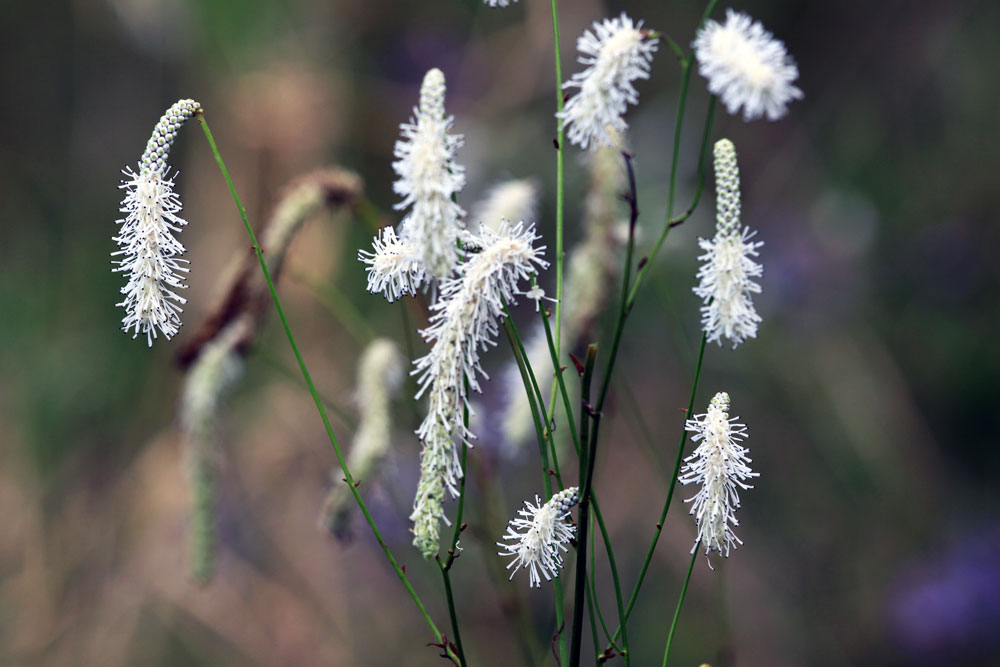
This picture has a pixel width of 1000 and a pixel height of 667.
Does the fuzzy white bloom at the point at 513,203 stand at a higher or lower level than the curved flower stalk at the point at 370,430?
higher

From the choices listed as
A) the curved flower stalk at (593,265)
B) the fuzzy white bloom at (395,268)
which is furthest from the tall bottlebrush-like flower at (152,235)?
the curved flower stalk at (593,265)

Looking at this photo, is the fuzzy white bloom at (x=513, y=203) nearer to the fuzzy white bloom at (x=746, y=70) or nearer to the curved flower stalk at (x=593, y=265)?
the curved flower stalk at (x=593, y=265)

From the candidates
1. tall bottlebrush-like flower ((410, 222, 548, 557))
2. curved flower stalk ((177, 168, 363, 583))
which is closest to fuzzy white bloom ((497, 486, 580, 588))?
tall bottlebrush-like flower ((410, 222, 548, 557))

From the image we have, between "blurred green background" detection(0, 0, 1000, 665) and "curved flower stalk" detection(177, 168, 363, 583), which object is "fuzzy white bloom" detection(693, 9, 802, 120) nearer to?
"curved flower stalk" detection(177, 168, 363, 583)

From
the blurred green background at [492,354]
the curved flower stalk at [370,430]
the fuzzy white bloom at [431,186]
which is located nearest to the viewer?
the fuzzy white bloom at [431,186]

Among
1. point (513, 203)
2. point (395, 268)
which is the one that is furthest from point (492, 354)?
point (395, 268)

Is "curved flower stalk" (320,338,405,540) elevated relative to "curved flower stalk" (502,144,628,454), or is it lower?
lower
